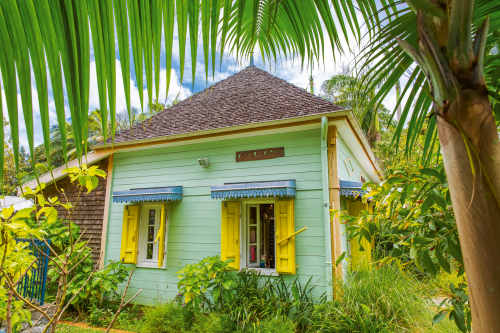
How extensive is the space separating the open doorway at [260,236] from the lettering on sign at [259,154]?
1041mm

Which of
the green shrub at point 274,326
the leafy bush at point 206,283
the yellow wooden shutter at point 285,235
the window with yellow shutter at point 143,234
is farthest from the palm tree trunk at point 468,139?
the window with yellow shutter at point 143,234

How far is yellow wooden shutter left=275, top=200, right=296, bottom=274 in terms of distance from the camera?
548cm

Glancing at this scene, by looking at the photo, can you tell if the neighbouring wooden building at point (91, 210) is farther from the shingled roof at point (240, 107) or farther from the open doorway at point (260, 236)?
the open doorway at point (260, 236)

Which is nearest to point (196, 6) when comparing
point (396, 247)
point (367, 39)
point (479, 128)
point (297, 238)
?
point (479, 128)

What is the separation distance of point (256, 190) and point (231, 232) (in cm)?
114

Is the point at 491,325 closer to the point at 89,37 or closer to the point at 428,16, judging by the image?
the point at 428,16

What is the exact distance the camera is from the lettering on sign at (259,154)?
6081mm

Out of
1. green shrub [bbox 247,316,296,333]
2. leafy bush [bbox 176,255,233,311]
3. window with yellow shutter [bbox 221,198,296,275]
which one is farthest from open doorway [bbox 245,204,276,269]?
green shrub [bbox 247,316,296,333]

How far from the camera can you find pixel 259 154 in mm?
6266

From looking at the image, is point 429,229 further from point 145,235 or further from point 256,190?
point 145,235

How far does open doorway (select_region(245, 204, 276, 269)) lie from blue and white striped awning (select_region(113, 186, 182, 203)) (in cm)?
166

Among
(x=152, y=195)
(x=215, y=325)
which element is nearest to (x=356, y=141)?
(x=152, y=195)

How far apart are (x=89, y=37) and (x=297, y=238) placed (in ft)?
18.1

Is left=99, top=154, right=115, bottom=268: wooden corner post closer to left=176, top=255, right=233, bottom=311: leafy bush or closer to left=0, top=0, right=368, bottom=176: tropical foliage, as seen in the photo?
left=176, top=255, right=233, bottom=311: leafy bush
